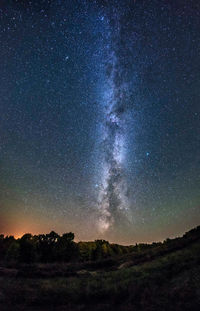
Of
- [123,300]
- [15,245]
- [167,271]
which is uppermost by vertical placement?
[15,245]

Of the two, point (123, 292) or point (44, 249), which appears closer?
point (123, 292)

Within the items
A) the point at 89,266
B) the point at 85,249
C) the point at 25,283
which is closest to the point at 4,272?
the point at 25,283

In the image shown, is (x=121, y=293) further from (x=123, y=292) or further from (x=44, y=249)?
(x=44, y=249)

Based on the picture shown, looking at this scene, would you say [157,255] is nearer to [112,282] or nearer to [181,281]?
[112,282]

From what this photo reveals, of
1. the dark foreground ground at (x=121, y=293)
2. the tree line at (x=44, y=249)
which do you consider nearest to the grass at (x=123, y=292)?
the dark foreground ground at (x=121, y=293)

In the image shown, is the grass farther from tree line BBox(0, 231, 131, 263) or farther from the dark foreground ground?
tree line BBox(0, 231, 131, 263)

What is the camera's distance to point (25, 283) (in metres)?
Answer: 18.3

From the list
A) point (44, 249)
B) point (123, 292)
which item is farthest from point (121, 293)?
point (44, 249)

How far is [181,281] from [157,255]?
36.2 feet

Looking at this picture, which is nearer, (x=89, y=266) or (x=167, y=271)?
(x=167, y=271)

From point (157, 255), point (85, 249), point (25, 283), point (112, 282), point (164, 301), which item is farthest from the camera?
point (85, 249)

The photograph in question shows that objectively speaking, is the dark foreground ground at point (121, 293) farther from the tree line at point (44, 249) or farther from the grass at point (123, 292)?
the tree line at point (44, 249)

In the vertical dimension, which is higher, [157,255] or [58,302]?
[157,255]

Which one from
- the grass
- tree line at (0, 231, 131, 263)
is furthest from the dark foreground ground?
tree line at (0, 231, 131, 263)
